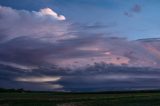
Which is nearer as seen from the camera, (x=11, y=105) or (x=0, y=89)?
(x=11, y=105)

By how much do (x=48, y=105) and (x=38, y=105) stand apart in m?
2.02

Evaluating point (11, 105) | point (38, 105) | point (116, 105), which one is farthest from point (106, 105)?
point (11, 105)

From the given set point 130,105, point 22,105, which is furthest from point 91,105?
point 22,105

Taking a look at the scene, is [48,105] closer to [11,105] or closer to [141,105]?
[11,105]

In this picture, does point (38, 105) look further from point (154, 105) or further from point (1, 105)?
point (154, 105)

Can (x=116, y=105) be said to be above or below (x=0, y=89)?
below

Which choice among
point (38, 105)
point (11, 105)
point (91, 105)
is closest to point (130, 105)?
point (91, 105)

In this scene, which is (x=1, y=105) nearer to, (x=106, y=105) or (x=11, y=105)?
(x=11, y=105)

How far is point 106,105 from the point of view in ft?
253

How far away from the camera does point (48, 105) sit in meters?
77.1

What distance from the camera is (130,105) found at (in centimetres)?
7825

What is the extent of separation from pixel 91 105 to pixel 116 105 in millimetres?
5289

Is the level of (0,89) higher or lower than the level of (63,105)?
higher

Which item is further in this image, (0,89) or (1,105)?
(0,89)
